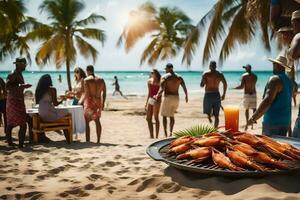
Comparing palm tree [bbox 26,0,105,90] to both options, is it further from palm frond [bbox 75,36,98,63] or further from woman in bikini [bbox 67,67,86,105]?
woman in bikini [bbox 67,67,86,105]

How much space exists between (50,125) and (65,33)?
13099 millimetres

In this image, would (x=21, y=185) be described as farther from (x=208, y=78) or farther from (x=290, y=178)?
(x=208, y=78)

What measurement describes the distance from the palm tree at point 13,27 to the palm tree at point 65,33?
3.55ft

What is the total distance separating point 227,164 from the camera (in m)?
2.96

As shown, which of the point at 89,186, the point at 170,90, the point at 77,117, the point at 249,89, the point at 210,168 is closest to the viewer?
the point at 210,168

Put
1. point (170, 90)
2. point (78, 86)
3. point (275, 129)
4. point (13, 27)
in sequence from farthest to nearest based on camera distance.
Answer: point (13, 27), point (170, 90), point (78, 86), point (275, 129)

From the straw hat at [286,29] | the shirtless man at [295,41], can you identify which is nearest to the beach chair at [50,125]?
the straw hat at [286,29]

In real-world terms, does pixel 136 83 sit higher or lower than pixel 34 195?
higher

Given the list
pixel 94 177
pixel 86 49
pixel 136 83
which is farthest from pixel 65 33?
pixel 136 83

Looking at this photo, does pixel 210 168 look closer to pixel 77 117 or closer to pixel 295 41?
pixel 295 41

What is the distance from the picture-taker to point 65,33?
734 inches

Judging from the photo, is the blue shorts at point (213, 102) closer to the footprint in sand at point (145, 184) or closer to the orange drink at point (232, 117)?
the orange drink at point (232, 117)

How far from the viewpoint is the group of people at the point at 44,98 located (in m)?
6.05

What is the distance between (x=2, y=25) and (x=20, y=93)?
9.30 meters
